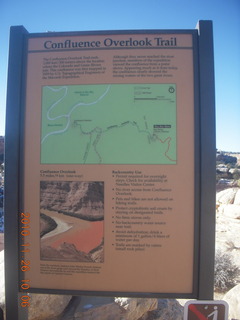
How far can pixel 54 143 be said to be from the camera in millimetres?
2104

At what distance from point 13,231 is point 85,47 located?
174 cm

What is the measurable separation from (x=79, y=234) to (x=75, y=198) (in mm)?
311

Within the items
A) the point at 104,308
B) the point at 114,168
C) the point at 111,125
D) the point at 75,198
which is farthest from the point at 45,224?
the point at 104,308

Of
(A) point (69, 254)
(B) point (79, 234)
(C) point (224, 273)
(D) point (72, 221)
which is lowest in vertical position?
(C) point (224, 273)

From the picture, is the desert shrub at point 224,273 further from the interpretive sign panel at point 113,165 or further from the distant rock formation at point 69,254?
the distant rock formation at point 69,254

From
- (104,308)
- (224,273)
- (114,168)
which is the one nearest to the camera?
(114,168)

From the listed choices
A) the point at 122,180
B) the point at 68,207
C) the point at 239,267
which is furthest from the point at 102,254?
the point at 239,267

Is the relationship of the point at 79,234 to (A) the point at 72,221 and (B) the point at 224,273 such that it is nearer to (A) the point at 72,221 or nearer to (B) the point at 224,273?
(A) the point at 72,221

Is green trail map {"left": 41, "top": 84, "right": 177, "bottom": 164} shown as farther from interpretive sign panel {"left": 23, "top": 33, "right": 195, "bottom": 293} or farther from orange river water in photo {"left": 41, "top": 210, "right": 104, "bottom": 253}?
orange river water in photo {"left": 41, "top": 210, "right": 104, "bottom": 253}

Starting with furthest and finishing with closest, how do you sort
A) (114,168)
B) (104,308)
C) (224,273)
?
(224,273)
(104,308)
(114,168)

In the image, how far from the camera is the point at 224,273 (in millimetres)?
6250

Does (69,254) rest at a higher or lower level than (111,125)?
lower

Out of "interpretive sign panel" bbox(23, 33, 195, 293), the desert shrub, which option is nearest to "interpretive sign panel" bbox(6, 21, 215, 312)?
"interpretive sign panel" bbox(23, 33, 195, 293)

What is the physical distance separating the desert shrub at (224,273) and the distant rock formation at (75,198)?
18.1ft
